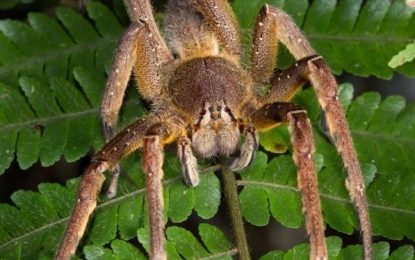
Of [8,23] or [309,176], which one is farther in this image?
[8,23]

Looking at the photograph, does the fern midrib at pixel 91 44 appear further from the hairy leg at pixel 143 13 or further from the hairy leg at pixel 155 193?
the hairy leg at pixel 155 193

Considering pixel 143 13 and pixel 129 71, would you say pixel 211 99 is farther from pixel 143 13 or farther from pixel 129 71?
pixel 143 13

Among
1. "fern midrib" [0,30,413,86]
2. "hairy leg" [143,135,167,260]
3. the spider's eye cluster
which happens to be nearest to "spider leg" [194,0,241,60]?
"fern midrib" [0,30,413,86]

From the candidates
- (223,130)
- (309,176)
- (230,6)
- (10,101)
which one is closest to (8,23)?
(10,101)

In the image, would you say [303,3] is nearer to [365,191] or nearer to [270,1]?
[270,1]

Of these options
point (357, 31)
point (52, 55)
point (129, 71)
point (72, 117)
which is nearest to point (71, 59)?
point (52, 55)

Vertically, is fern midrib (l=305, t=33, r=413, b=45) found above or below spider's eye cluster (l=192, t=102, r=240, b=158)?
above

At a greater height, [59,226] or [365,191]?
[365,191]

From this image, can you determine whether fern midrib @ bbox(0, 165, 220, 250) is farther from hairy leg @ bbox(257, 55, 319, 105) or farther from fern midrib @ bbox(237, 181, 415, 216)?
hairy leg @ bbox(257, 55, 319, 105)
